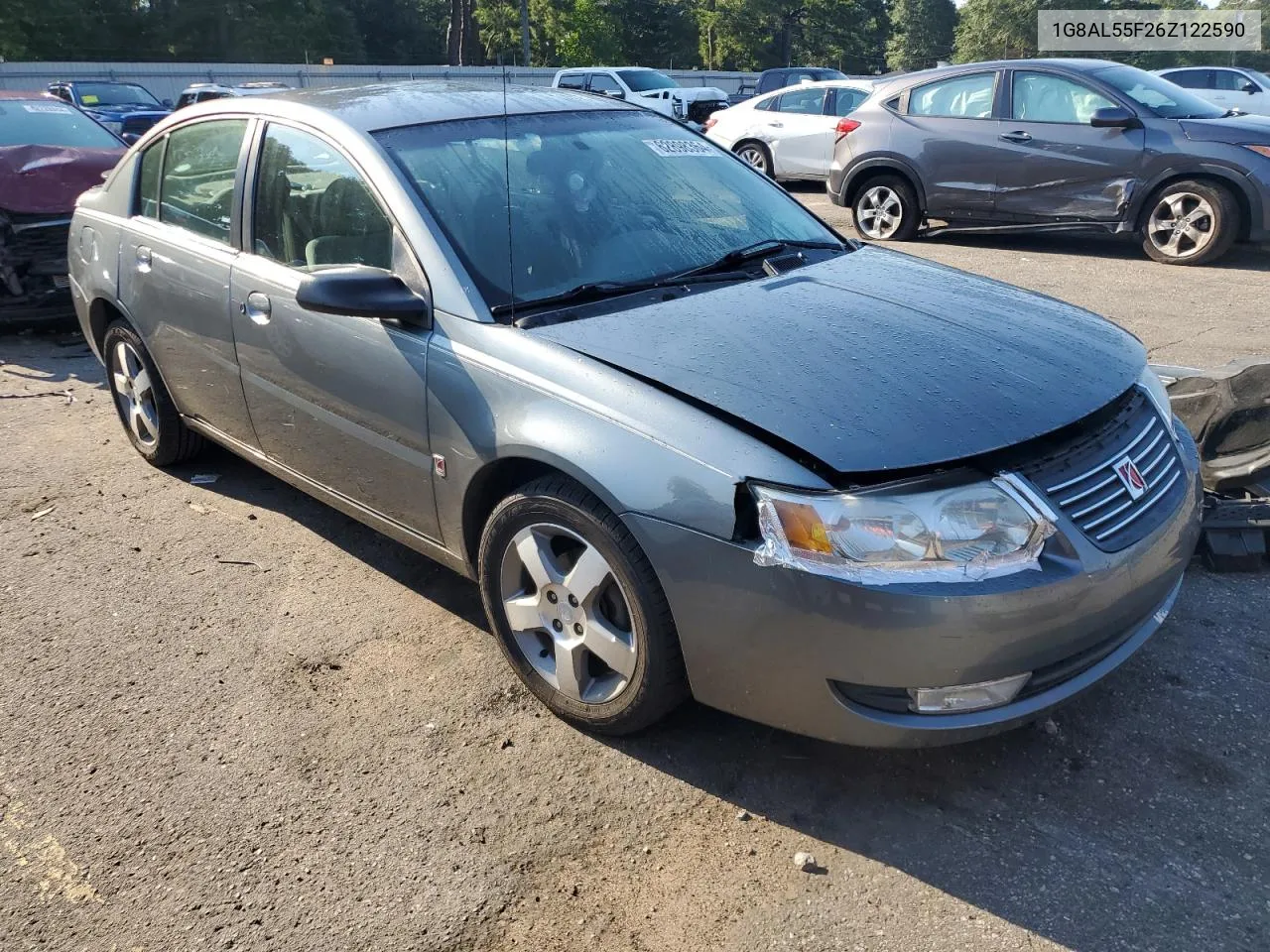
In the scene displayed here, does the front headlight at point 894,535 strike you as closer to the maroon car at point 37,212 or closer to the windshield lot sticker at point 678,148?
the windshield lot sticker at point 678,148

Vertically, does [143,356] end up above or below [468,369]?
below

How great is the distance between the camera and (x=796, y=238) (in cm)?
377

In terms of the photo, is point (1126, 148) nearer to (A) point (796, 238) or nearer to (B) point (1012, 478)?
(A) point (796, 238)

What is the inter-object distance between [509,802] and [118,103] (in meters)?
23.9

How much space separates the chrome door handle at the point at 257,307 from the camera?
3.62 m

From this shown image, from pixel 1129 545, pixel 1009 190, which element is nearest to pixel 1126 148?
pixel 1009 190

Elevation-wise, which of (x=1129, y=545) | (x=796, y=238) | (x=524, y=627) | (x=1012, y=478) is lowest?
(x=524, y=627)

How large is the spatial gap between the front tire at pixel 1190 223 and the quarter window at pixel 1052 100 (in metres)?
0.95

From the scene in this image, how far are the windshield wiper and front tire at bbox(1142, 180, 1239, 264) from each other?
6.17 m

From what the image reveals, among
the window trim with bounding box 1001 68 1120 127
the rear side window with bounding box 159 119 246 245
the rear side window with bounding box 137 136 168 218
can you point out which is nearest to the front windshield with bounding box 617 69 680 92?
the window trim with bounding box 1001 68 1120 127

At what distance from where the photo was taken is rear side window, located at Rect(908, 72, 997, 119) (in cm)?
944

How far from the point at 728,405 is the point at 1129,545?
3.38ft

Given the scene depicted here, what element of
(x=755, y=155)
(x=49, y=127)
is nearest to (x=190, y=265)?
(x=49, y=127)

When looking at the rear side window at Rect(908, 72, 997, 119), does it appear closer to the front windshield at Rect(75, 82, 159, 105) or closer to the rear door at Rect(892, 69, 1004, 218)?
the rear door at Rect(892, 69, 1004, 218)
